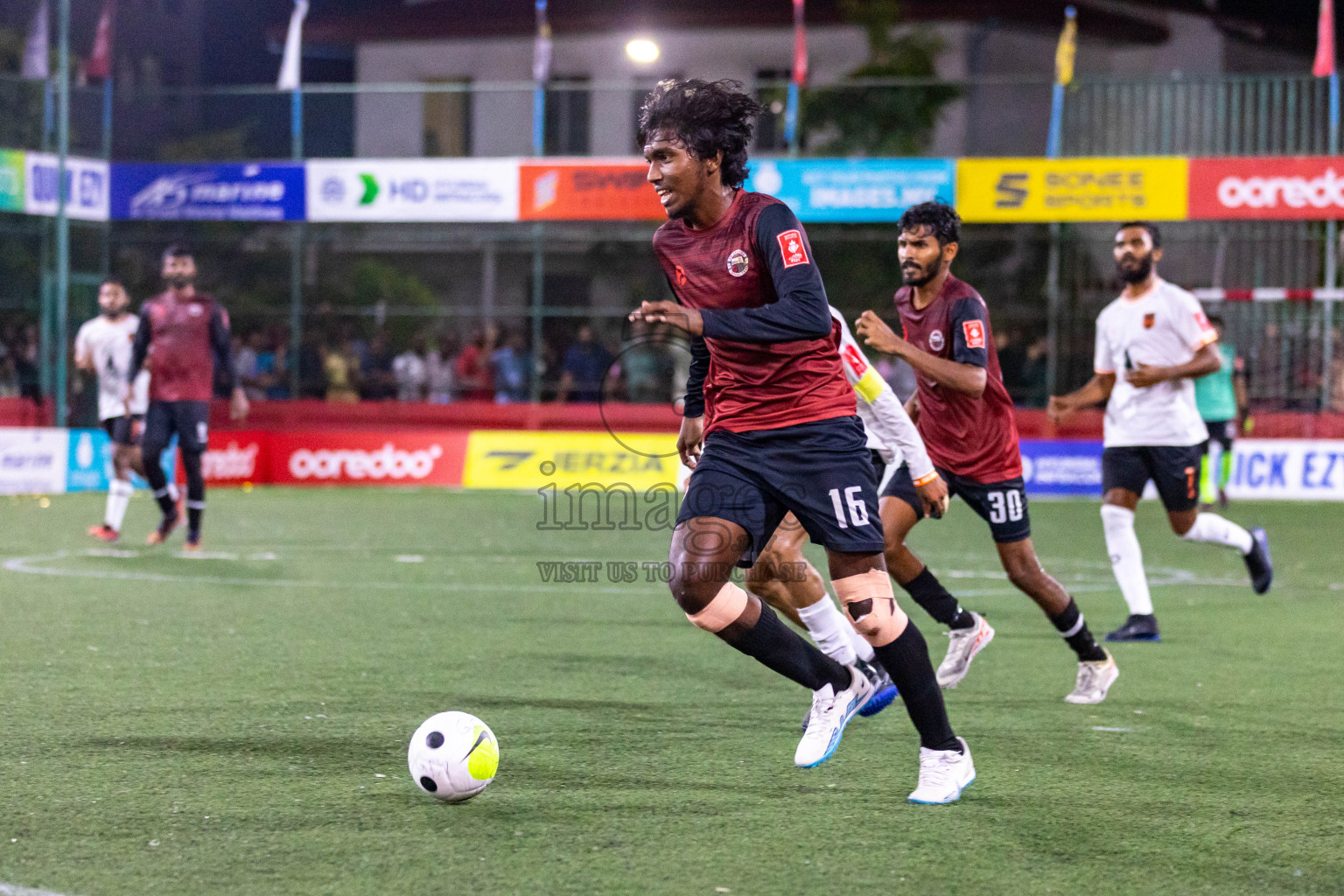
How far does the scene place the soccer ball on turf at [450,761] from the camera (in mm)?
4531

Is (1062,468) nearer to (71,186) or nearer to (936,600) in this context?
(936,600)

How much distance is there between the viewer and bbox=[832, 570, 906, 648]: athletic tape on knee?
470cm

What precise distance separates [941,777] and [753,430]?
45.9 inches

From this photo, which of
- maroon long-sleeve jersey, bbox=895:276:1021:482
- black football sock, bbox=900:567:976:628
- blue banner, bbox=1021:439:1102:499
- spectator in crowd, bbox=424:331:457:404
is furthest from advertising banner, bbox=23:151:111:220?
black football sock, bbox=900:567:976:628

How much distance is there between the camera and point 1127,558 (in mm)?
8180

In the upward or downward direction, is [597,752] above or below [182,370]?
below

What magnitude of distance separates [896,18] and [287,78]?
1149cm

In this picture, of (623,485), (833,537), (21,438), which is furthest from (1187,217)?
(833,537)

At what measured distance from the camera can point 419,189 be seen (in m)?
21.2

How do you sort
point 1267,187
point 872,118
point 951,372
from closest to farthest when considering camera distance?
point 951,372 → point 1267,187 → point 872,118

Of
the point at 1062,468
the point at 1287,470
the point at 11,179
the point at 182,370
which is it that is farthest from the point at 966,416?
the point at 11,179

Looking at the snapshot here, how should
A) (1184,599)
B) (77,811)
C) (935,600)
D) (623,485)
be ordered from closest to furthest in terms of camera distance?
1. (77,811)
2. (935,600)
3. (1184,599)
4. (623,485)

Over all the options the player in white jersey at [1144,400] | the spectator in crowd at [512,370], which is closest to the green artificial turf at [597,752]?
the player in white jersey at [1144,400]

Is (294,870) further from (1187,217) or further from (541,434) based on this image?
(1187,217)
